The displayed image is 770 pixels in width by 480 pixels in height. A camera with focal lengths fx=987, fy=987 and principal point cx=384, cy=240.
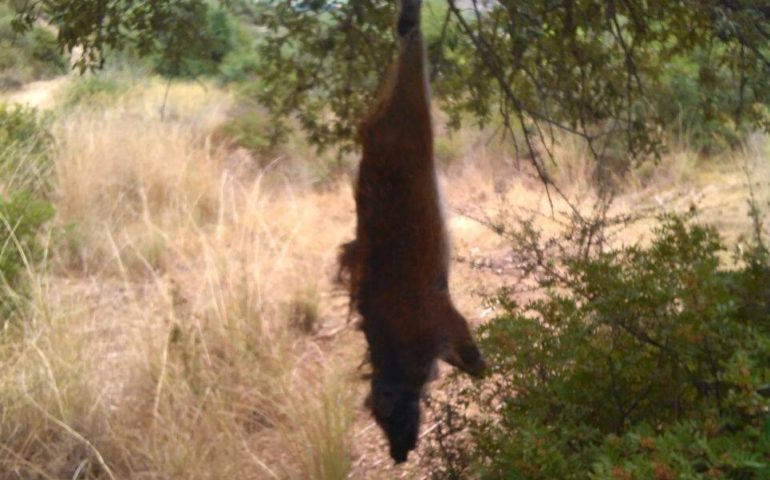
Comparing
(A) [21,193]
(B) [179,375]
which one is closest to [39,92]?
(A) [21,193]

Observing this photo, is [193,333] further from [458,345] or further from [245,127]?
[245,127]

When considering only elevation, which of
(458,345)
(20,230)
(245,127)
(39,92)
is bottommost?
(245,127)

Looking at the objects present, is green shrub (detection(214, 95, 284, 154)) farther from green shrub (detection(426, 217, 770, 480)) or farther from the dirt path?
green shrub (detection(426, 217, 770, 480))

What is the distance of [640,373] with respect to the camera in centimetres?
314

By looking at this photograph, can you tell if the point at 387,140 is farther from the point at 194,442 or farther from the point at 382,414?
the point at 194,442

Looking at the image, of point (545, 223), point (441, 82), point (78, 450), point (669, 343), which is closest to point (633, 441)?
point (669, 343)

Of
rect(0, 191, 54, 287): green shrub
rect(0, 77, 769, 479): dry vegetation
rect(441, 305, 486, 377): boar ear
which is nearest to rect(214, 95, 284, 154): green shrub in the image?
rect(0, 77, 769, 479): dry vegetation

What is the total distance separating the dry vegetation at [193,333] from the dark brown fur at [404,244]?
1.61 ft

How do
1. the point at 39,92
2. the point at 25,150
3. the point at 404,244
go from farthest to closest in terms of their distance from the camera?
1. the point at 39,92
2. the point at 25,150
3. the point at 404,244

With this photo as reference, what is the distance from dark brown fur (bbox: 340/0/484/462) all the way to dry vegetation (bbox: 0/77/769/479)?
0.49 meters

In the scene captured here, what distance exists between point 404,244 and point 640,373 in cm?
100

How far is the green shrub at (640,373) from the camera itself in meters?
2.44

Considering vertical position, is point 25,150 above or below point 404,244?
below

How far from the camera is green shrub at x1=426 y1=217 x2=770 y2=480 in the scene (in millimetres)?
2441
